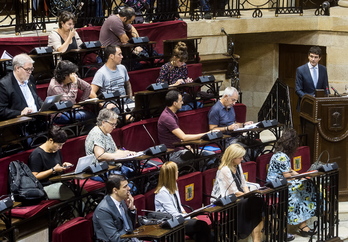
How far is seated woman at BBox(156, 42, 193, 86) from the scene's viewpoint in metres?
9.17

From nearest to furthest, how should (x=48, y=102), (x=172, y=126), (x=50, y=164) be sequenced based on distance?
(x=50, y=164) < (x=48, y=102) < (x=172, y=126)

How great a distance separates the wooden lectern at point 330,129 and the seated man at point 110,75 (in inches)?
81.7

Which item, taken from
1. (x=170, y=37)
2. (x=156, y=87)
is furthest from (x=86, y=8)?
(x=156, y=87)

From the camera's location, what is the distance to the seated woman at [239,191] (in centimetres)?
741

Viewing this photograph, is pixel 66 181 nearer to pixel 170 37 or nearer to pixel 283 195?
pixel 283 195

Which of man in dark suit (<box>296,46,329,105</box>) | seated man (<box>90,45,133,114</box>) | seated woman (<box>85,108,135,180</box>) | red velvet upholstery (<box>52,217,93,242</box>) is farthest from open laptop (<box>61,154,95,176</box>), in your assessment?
man in dark suit (<box>296,46,329,105</box>)

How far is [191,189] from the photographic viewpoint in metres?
7.62

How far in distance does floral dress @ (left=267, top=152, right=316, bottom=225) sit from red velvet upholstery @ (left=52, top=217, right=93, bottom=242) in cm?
219

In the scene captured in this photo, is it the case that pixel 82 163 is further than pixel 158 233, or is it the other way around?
pixel 82 163

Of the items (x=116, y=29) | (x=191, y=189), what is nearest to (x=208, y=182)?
(x=191, y=189)

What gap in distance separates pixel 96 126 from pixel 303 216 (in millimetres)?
2246

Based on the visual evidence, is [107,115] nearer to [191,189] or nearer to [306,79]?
[191,189]

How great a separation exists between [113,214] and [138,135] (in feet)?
6.32

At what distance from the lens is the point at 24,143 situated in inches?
289
